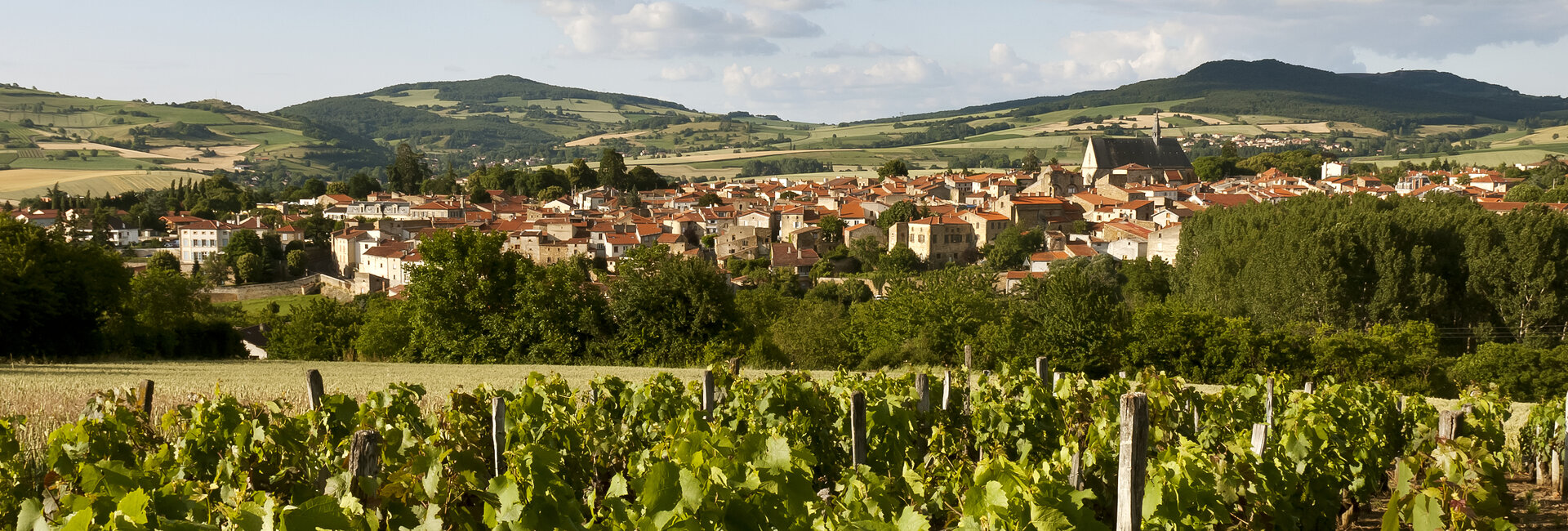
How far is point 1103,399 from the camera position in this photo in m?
8.00

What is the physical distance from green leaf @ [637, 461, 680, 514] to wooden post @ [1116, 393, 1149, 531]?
1889 millimetres

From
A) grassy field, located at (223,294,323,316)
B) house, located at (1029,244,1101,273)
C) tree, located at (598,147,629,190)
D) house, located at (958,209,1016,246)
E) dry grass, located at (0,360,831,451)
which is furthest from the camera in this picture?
tree, located at (598,147,629,190)

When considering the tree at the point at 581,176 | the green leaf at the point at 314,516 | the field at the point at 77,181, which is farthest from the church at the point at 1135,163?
the green leaf at the point at 314,516

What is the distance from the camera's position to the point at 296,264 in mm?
67188

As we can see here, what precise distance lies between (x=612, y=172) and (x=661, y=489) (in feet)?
324

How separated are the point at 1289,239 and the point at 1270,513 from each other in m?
31.4

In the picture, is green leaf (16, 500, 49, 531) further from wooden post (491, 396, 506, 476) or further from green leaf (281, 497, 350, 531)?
wooden post (491, 396, 506, 476)

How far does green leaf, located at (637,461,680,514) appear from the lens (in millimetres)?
3223

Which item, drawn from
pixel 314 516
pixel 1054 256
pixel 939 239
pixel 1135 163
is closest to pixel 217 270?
pixel 939 239

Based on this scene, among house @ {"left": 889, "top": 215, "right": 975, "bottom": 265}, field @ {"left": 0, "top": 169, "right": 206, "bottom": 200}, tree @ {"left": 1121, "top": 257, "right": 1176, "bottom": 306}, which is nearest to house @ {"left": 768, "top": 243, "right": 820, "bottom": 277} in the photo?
house @ {"left": 889, "top": 215, "right": 975, "bottom": 265}

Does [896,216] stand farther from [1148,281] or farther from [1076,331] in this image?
[1076,331]

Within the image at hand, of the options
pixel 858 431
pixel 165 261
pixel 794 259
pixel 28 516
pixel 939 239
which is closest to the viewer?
pixel 28 516

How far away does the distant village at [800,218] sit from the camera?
6562 cm

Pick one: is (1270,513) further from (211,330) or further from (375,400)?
(211,330)
